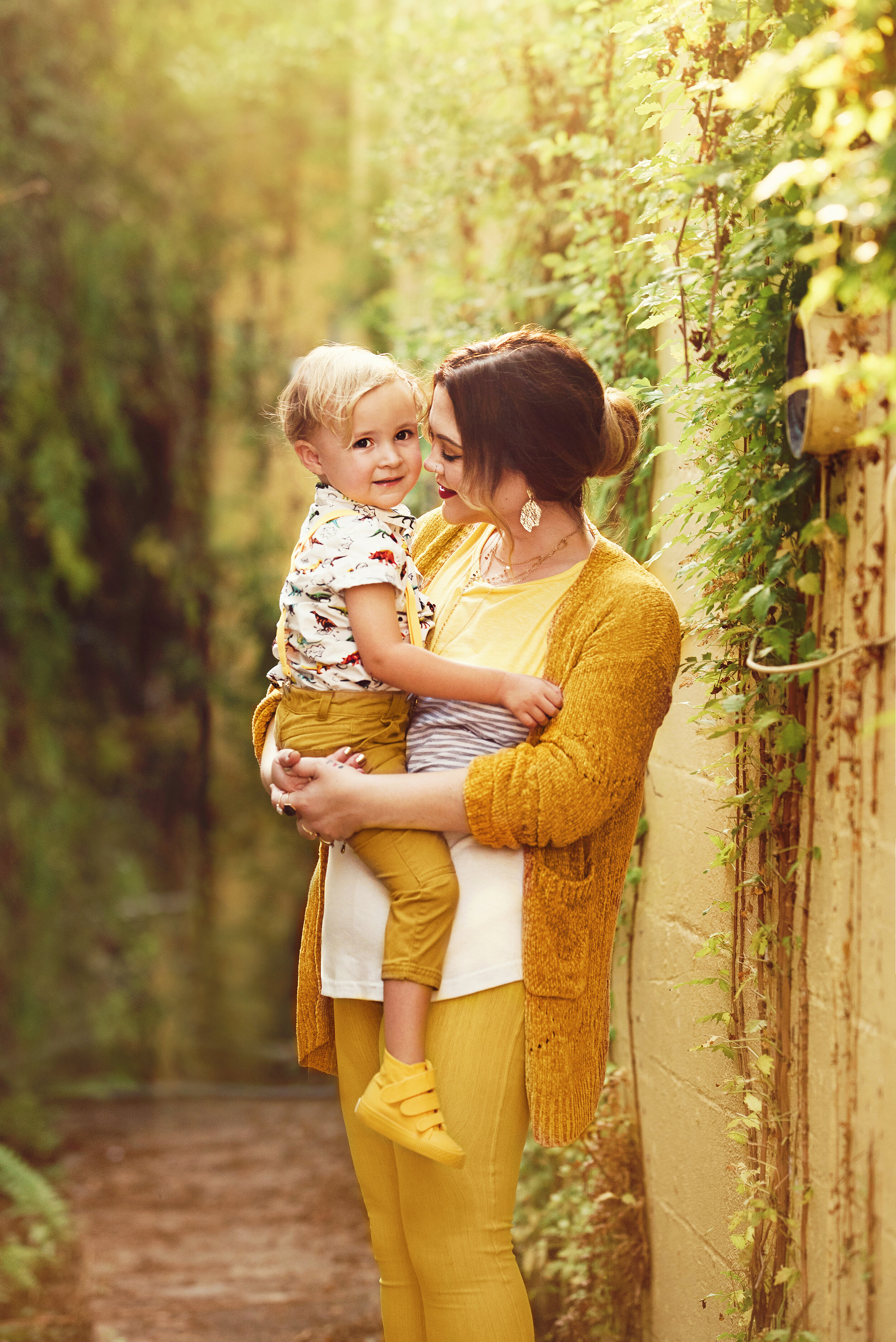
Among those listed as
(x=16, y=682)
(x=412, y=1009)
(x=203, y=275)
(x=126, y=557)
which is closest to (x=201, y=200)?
(x=203, y=275)

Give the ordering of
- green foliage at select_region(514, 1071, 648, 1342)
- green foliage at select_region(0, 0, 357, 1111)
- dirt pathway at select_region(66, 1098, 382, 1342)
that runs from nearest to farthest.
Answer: green foliage at select_region(514, 1071, 648, 1342) < dirt pathway at select_region(66, 1098, 382, 1342) < green foliage at select_region(0, 0, 357, 1111)

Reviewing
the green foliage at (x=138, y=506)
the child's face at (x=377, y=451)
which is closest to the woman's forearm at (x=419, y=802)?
the child's face at (x=377, y=451)

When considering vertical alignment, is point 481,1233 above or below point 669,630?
below

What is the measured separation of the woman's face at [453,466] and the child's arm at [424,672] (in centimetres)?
17

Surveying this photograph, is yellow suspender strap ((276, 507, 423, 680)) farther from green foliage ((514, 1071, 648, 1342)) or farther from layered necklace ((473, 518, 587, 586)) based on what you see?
green foliage ((514, 1071, 648, 1342))

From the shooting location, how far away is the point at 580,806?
1.53 m

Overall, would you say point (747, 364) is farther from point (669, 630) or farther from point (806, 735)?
point (806, 735)

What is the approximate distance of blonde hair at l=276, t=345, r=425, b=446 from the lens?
5.64ft

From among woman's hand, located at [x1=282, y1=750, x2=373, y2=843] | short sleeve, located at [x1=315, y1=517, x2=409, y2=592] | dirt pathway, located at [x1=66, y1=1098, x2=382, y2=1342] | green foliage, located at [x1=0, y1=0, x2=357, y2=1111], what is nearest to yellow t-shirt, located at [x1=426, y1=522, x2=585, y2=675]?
short sleeve, located at [x1=315, y1=517, x2=409, y2=592]

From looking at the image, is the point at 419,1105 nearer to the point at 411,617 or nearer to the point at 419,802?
the point at 419,802

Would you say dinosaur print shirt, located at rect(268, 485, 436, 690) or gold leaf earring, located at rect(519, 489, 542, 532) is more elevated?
gold leaf earring, located at rect(519, 489, 542, 532)

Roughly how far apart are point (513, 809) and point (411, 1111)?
0.41 m

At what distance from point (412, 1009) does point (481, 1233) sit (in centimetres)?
31

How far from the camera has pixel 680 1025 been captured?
7.17ft
